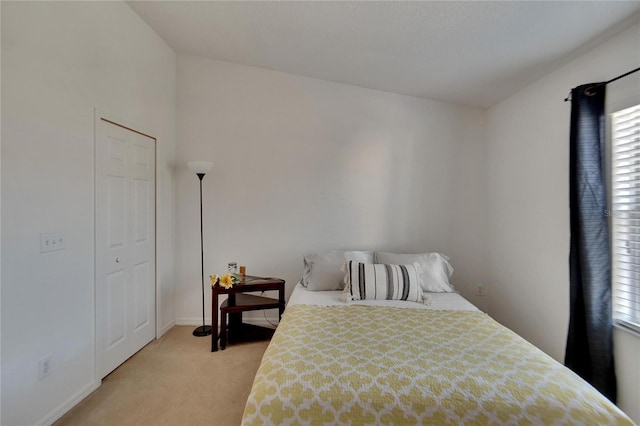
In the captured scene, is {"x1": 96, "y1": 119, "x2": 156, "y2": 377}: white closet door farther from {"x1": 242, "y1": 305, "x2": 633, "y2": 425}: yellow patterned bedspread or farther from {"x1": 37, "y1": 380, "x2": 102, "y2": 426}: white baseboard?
{"x1": 242, "y1": 305, "x2": 633, "y2": 425}: yellow patterned bedspread

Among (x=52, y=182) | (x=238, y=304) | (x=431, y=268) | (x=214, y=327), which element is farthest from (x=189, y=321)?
(x=431, y=268)

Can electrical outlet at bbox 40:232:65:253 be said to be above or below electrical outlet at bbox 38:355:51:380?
above

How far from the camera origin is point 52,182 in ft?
5.82

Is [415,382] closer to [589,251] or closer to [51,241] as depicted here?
[589,251]

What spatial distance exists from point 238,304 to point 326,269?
0.90 m

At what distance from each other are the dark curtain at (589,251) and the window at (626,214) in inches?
1.9

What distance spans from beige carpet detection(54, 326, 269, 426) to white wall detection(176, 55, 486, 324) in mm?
720

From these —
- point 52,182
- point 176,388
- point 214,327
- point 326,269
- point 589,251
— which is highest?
point 52,182

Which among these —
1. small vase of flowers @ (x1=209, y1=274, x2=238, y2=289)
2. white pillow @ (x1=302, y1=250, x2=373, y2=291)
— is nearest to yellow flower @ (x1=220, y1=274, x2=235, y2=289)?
small vase of flowers @ (x1=209, y1=274, x2=238, y2=289)

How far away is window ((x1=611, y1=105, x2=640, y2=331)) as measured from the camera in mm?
1698

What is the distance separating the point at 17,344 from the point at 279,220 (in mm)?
2103

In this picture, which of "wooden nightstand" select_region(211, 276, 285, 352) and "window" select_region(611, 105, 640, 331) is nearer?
"window" select_region(611, 105, 640, 331)

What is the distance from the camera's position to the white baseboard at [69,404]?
172cm

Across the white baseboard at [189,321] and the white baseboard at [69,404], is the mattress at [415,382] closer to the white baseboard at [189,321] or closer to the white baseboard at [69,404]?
the white baseboard at [69,404]
